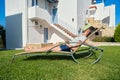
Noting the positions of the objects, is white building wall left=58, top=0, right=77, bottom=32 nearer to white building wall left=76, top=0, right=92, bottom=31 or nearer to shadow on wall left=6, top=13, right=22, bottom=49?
white building wall left=76, top=0, right=92, bottom=31

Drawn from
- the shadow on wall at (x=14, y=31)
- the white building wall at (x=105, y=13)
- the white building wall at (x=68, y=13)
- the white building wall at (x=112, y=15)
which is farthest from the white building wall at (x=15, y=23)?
the white building wall at (x=112, y=15)

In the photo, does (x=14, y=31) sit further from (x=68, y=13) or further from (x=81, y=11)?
(x=81, y=11)

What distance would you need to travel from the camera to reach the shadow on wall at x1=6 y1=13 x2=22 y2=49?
21016mm

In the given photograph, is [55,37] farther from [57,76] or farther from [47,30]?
[57,76]

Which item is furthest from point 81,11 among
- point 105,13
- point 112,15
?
point 112,15

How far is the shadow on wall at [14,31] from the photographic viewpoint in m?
21.0

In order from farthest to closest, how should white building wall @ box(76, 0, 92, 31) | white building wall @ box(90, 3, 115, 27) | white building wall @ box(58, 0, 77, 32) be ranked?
white building wall @ box(90, 3, 115, 27) → white building wall @ box(76, 0, 92, 31) → white building wall @ box(58, 0, 77, 32)

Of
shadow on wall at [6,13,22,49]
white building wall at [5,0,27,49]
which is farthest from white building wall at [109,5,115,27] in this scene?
shadow on wall at [6,13,22,49]

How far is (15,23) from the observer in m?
21.6

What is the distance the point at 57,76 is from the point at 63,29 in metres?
17.1

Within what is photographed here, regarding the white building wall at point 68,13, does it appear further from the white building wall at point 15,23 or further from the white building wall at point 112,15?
the white building wall at point 112,15

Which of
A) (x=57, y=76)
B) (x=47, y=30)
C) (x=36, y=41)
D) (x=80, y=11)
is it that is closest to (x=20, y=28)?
(x=36, y=41)

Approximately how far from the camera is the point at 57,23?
78.9 ft

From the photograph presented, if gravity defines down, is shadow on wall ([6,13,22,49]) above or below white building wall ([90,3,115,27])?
below
